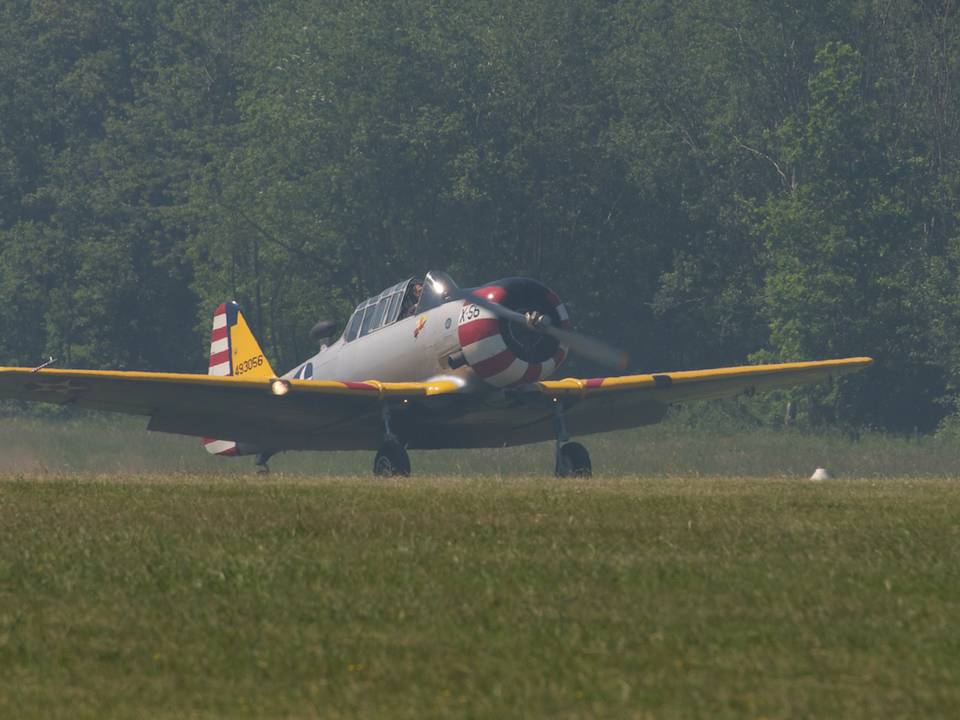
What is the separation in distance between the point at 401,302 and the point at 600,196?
27.5 metres

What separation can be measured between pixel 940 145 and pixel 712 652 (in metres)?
43.4

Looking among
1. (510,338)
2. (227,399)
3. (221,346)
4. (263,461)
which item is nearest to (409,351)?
(510,338)

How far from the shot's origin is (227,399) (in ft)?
69.3

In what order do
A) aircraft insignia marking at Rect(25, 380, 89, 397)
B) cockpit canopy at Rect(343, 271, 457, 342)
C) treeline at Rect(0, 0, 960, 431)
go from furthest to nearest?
treeline at Rect(0, 0, 960, 431), cockpit canopy at Rect(343, 271, 457, 342), aircraft insignia marking at Rect(25, 380, 89, 397)

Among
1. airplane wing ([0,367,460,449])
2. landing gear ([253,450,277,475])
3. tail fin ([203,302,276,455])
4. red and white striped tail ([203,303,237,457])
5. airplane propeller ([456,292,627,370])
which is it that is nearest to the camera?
airplane wing ([0,367,460,449])

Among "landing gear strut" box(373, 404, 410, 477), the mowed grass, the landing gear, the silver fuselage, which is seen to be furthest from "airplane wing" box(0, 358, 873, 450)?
the mowed grass

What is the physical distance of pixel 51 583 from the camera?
887 cm

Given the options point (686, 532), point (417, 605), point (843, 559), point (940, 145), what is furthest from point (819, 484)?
point (940, 145)

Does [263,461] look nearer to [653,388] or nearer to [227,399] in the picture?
[227,399]

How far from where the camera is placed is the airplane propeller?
21.0m

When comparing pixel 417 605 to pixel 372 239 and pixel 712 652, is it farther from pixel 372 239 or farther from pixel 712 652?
pixel 372 239

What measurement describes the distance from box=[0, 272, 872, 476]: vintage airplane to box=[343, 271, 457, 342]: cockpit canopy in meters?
0.02

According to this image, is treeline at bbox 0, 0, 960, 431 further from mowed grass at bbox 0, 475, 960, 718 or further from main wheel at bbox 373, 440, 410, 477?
mowed grass at bbox 0, 475, 960, 718

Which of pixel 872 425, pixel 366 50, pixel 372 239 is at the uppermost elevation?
pixel 366 50
